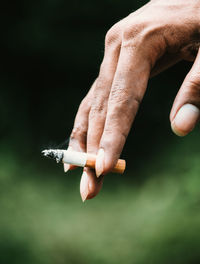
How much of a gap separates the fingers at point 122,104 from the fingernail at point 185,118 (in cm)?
18

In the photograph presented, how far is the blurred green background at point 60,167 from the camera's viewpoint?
2937 millimetres

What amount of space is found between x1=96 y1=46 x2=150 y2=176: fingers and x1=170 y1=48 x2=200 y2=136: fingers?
0.18 metres

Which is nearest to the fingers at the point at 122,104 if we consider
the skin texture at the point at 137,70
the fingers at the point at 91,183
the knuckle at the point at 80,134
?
the skin texture at the point at 137,70

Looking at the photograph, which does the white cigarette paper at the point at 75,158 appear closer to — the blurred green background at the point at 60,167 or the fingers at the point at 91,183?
the fingers at the point at 91,183

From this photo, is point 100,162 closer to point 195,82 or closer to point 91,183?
point 91,183

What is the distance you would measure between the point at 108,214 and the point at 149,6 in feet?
7.96

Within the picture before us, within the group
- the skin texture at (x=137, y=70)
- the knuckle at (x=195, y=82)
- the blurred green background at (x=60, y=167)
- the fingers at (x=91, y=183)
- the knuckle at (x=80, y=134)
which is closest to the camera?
the knuckle at (x=195, y=82)

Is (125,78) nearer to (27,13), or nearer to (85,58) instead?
(85,58)

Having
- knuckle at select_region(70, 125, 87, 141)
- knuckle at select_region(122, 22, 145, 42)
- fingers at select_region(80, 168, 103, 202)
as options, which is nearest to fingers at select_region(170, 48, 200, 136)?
knuckle at select_region(122, 22, 145, 42)

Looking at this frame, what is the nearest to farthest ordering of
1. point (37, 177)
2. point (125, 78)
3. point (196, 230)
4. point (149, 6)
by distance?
point (125, 78), point (149, 6), point (196, 230), point (37, 177)

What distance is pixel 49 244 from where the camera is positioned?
2.95 meters

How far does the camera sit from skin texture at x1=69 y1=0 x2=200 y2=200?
1.02m

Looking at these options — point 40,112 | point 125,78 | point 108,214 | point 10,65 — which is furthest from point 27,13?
point 125,78

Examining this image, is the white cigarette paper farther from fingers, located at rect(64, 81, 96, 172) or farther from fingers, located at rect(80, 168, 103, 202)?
fingers, located at rect(64, 81, 96, 172)
